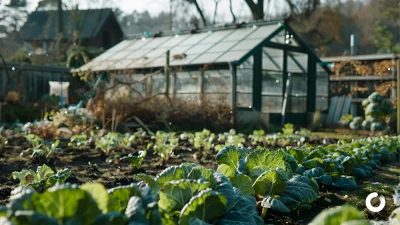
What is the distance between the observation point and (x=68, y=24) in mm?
37969

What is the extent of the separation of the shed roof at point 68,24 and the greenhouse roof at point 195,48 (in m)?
18.2

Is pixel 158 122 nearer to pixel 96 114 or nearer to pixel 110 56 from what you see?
pixel 96 114

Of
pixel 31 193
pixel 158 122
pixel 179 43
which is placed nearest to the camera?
pixel 31 193

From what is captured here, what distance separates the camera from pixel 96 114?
11414 mm

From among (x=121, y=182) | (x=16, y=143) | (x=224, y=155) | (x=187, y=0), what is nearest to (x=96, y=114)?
(x=16, y=143)

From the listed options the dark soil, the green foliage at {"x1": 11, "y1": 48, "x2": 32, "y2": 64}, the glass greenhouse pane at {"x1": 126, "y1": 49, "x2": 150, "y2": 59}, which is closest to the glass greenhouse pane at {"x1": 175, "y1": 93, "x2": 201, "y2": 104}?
the glass greenhouse pane at {"x1": 126, "y1": 49, "x2": 150, "y2": 59}

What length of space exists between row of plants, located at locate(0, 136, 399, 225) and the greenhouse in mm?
9080

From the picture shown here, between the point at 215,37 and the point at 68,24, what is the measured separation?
23889 mm

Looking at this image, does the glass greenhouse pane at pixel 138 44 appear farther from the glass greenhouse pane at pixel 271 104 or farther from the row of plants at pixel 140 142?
the row of plants at pixel 140 142

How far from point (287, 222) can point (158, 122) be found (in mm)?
9397

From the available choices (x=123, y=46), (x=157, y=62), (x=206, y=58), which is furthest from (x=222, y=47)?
(x=123, y=46)

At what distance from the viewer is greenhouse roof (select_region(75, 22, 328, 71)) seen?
14.7 m

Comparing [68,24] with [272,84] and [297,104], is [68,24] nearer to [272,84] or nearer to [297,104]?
[297,104]

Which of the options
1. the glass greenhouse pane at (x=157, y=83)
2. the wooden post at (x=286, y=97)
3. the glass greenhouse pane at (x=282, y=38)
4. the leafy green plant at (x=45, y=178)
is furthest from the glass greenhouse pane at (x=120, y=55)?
the leafy green plant at (x=45, y=178)
